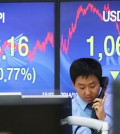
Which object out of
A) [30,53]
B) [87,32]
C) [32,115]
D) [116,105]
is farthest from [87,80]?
[116,105]

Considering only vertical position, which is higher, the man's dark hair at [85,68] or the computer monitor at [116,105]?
the man's dark hair at [85,68]

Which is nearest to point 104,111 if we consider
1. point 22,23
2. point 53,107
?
point 22,23

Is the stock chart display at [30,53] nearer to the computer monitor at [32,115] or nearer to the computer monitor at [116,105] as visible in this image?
the computer monitor at [32,115]

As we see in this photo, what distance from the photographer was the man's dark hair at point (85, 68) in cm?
351

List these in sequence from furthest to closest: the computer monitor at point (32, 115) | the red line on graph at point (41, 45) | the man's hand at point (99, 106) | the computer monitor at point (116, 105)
Result: the red line on graph at point (41, 45) → the man's hand at point (99, 106) → the computer monitor at point (32, 115) → the computer monitor at point (116, 105)

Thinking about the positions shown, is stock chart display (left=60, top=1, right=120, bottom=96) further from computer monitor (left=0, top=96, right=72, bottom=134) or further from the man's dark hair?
computer monitor (left=0, top=96, right=72, bottom=134)

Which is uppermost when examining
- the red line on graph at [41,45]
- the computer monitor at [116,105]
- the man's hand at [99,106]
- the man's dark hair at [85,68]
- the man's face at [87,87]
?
the red line on graph at [41,45]

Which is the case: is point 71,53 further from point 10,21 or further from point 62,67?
point 10,21

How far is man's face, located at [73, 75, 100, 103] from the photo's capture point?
351cm

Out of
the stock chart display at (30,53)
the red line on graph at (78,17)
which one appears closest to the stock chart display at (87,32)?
the red line on graph at (78,17)

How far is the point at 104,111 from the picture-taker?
3.42 meters

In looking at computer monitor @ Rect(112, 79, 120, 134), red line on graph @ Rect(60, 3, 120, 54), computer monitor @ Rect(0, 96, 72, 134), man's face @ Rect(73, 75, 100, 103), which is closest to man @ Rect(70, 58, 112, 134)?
man's face @ Rect(73, 75, 100, 103)

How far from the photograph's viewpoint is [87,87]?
3516 millimetres

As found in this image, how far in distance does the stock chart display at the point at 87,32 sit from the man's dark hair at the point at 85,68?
0.03 meters
